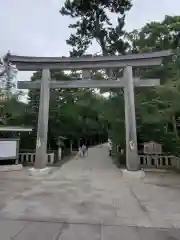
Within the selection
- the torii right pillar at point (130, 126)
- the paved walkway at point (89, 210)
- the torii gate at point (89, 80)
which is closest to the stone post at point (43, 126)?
the torii gate at point (89, 80)

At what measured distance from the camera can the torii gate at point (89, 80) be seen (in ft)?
38.1

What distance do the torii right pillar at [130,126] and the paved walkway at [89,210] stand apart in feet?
5.54

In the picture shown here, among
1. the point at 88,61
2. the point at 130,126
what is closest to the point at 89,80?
the point at 88,61

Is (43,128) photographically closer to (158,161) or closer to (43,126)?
(43,126)

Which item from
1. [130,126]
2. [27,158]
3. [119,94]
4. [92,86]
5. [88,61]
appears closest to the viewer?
[130,126]

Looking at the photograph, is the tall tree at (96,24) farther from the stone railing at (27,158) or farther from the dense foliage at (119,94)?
the stone railing at (27,158)

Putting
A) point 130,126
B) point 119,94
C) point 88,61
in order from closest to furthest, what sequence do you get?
point 130,126 → point 88,61 → point 119,94

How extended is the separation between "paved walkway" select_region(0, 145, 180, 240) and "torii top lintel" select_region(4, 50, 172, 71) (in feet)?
18.6

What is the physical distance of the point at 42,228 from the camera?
4449 mm

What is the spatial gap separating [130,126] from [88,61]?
12.2 feet

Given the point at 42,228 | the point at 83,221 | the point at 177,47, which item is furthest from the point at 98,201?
the point at 177,47

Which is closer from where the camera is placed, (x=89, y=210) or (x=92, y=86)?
(x=89, y=210)

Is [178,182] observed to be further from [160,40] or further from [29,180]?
[160,40]

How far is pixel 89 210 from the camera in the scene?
5781 mm
